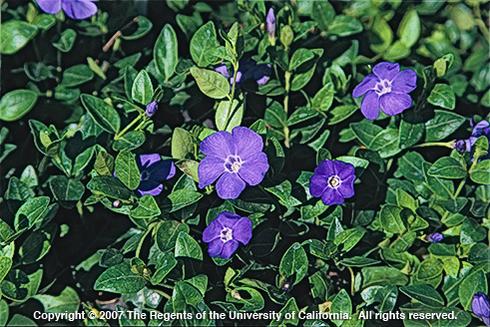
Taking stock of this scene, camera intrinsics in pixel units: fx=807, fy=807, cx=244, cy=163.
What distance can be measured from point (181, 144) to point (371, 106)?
0.47m

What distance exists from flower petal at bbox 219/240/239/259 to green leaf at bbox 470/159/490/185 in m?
0.61

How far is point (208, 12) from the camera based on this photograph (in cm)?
243

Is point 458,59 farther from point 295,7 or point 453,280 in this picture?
point 453,280

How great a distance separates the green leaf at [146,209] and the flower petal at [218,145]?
6.4 inches

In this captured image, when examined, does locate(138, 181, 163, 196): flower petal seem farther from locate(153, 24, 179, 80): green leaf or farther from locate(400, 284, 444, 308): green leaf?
locate(400, 284, 444, 308): green leaf

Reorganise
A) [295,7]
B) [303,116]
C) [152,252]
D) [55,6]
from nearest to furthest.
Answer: [152,252] → [303,116] → [55,6] → [295,7]

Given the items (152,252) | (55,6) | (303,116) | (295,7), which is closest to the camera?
(152,252)

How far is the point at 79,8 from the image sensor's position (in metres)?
2.21

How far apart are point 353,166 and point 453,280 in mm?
367

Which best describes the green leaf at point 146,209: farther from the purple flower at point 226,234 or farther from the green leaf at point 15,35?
the green leaf at point 15,35

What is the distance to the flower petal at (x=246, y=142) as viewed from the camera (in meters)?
1.80

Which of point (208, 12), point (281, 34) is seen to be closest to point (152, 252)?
point (281, 34)

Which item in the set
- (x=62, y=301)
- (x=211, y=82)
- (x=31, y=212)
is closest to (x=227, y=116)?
(x=211, y=82)

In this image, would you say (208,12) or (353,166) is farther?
(208,12)
